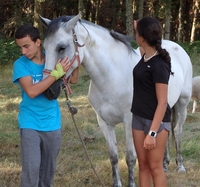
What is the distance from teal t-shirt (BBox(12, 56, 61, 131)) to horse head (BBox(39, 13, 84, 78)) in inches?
Answer: 9.0

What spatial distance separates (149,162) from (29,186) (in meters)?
0.96

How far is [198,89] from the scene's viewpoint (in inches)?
358

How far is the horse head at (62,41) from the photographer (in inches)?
130

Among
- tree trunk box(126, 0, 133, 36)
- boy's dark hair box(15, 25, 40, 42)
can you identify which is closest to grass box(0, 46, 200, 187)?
boy's dark hair box(15, 25, 40, 42)

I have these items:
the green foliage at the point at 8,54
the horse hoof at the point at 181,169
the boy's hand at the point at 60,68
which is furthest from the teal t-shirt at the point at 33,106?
the green foliage at the point at 8,54

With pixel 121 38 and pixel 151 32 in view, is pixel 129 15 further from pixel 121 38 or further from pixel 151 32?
pixel 151 32

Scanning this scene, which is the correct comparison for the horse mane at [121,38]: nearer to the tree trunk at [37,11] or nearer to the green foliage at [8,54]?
the green foliage at [8,54]

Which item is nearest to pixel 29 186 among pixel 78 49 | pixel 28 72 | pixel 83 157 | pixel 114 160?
pixel 28 72

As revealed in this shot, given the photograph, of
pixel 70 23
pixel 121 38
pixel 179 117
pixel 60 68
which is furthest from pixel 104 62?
pixel 179 117

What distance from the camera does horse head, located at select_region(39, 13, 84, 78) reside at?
3.30 metres

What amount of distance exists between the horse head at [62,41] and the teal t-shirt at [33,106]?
9.0 inches

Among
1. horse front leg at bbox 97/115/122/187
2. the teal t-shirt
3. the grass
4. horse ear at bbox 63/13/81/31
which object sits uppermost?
horse ear at bbox 63/13/81/31

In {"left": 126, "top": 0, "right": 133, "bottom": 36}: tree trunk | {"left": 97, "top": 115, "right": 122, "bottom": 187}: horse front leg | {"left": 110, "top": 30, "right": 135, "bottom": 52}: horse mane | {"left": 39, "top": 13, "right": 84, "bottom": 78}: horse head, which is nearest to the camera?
{"left": 39, "top": 13, "right": 84, "bottom": 78}: horse head

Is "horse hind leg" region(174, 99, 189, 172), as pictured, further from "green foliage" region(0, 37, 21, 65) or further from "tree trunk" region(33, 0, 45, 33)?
"tree trunk" region(33, 0, 45, 33)
